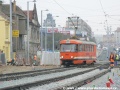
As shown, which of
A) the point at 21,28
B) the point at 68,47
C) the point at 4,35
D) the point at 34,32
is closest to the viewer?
the point at 68,47

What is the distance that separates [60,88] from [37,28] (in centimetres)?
8552

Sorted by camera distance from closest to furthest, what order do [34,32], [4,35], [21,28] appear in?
[4,35] < [21,28] < [34,32]

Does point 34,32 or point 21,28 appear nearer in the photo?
point 21,28

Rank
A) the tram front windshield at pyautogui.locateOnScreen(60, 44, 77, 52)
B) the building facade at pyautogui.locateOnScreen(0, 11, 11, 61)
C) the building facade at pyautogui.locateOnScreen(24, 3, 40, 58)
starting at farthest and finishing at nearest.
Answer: the building facade at pyautogui.locateOnScreen(24, 3, 40, 58)
the building facade at pyautogui.locateOnScreen(0, 11, 11, 61)
the tram front windshield at pyautogui.locateOnScreen(60, 44, 77, 52)

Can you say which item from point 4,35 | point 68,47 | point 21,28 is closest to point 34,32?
point 21,28

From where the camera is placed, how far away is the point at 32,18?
313 feet

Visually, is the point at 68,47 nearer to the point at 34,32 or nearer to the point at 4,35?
the point at 4,35

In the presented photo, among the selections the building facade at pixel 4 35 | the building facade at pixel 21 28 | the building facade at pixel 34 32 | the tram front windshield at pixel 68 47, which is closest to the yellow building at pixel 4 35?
the building facade at pixel 4 35

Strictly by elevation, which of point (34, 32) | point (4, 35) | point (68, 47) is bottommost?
point (68, 47)

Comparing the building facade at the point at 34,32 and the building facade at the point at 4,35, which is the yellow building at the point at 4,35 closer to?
the building facade at the point at 4,35

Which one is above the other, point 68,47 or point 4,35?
point 4,35

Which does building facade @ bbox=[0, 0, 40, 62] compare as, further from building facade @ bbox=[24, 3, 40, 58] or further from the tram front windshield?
the tram front windshield

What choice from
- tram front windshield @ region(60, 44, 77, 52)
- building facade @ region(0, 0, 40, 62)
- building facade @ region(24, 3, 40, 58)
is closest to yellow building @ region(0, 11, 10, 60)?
building facade @ region(0, 0, 40, 62)

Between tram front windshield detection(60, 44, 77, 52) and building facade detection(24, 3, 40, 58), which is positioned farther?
building facade detection(24, 3, 40, 58)
